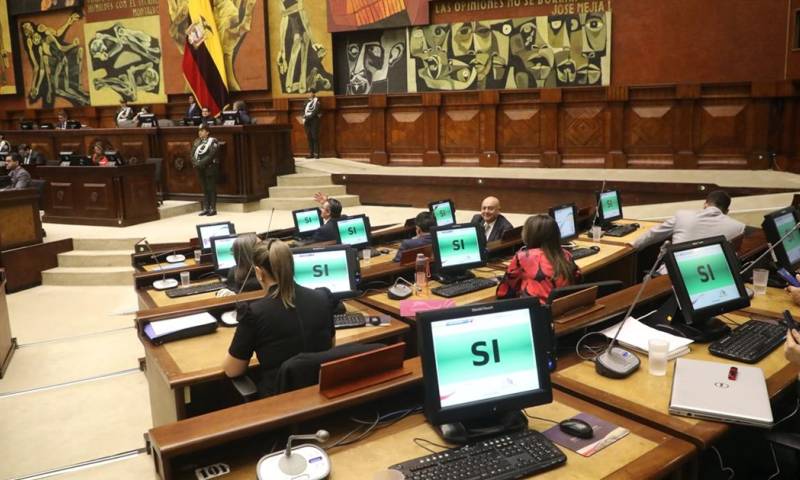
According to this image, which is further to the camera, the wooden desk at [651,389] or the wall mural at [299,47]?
the wall mural at [299,47]

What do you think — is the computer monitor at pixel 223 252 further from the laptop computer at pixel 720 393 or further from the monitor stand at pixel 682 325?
the laptop computer at pixel 720 393

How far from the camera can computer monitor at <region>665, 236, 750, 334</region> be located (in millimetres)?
3189

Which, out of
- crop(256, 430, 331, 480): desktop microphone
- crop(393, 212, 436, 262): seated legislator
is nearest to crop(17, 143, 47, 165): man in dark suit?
crop(393, 212, 436, 262): seated legislator

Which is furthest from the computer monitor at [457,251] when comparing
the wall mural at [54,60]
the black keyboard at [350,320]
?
the wall mural at [54,60]

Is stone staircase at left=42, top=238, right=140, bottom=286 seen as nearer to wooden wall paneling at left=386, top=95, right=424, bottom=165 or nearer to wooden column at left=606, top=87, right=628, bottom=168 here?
wooden wall paneling at left=386, top=95, right=424, bottom=165

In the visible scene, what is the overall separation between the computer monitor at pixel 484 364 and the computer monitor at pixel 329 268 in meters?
2.12

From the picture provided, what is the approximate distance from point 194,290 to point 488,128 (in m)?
8.08

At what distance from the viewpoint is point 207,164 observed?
1073 cm

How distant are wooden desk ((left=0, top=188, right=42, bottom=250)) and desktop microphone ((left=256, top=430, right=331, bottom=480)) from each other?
26.0 feet

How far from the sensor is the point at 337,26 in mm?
13430

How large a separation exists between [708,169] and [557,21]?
3.64 meters

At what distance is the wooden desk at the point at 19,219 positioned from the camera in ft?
27.8

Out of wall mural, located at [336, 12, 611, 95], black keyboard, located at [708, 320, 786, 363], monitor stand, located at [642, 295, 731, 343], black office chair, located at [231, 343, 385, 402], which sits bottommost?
black keyboard, located at [708, 320, 786, 363]

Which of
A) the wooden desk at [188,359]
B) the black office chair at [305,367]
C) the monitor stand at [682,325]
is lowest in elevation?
the wooden desk at [188,359]
